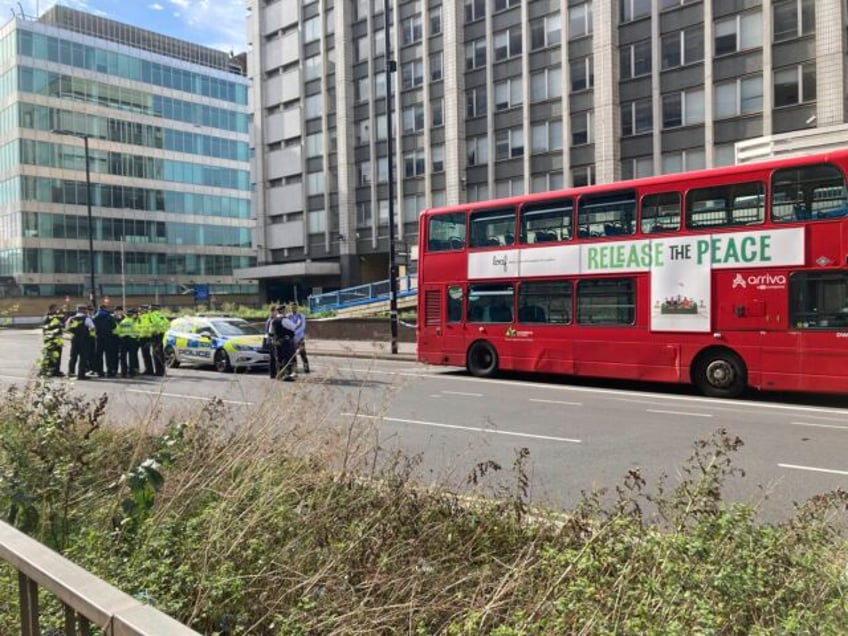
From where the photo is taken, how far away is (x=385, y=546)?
3.51 meters

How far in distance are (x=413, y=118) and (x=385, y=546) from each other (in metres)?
44.7

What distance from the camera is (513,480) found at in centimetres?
635

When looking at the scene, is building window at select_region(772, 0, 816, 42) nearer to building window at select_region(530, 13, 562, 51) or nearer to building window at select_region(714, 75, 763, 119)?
building window at select_region(714, 75, 763, 119)

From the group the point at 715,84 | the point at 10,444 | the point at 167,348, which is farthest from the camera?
the point at 715,84

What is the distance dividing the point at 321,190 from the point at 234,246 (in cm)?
3530

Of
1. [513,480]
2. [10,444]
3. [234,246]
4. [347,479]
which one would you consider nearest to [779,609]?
[347,479]

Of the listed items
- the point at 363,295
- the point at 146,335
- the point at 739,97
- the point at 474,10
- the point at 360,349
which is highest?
the point at 474,10

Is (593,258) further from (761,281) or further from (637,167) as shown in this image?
(637,167)

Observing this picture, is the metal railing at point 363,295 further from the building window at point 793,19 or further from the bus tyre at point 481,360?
the building window at point 793,19

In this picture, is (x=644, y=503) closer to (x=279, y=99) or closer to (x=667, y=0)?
(x=667, y=0)

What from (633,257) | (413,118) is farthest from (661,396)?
(413,118)

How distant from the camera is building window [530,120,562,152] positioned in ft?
127

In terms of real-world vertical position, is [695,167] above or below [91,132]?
below

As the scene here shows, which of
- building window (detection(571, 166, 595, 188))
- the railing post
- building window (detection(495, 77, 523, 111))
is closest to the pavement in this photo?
the railing post
